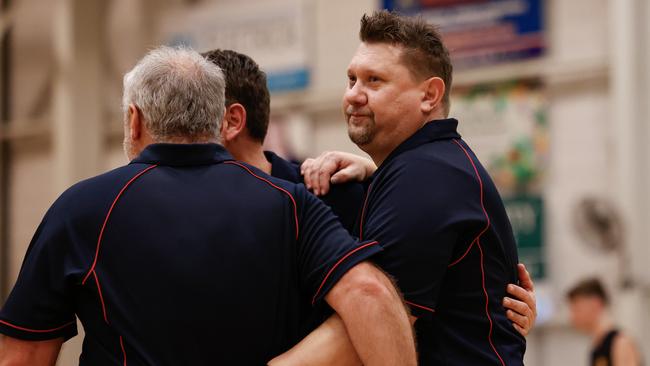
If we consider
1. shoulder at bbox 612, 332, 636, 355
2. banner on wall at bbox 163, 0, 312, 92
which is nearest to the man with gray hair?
shoulder at bbox 612, 332, 636, 355

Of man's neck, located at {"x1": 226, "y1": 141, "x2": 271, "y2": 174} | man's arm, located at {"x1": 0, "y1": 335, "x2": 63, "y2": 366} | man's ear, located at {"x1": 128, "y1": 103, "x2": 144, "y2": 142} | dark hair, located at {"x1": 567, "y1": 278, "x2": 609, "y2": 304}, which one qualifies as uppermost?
man's ear, located at {"x1": 128, "y1": 103, "x2": 144, "y2": 142}

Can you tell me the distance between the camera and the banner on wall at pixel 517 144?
9.79 metres

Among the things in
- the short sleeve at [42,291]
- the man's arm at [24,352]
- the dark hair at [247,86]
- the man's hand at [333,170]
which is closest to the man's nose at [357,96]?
the man's hand at [333,170]

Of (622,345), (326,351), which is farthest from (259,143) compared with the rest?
(622,345)

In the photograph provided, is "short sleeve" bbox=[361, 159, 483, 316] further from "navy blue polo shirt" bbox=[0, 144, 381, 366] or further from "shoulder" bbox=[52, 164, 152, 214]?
"shoulder" bbox=[52, 164, 152, 214]

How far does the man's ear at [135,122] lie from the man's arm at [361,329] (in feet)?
2.49

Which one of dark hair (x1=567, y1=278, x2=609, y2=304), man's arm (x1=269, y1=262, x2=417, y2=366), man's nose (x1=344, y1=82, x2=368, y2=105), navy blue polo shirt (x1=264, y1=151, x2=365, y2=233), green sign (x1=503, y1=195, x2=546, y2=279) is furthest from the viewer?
green sign (x1=503, y1=195, x2=546, y2=279)

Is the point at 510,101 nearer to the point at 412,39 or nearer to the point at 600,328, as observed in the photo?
the point at 600,328

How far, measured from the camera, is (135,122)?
2816 mm

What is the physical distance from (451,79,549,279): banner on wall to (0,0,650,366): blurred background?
0.01 meters

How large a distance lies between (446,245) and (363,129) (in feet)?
1.87

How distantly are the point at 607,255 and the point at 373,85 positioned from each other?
680 centimetres

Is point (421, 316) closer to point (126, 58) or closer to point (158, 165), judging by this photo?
point (158, 165)

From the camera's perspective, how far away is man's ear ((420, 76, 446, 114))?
3139 mm
